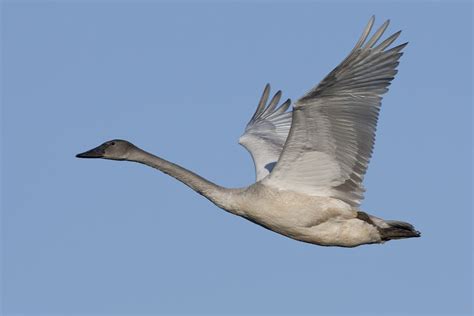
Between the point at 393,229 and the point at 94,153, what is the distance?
408cm

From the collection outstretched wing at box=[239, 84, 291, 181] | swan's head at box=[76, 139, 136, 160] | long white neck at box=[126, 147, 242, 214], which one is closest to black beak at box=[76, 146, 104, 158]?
swan's head at box=[76, 139, 136, 160]

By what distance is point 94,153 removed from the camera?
1354 centimetres

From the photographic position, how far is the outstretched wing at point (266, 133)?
50.8 ft

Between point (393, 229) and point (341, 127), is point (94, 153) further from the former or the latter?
point (393, 229)

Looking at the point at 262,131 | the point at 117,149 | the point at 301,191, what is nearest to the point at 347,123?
the point at 301,191

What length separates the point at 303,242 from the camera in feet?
42.7

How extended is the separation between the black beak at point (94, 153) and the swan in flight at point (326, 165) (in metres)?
0.01

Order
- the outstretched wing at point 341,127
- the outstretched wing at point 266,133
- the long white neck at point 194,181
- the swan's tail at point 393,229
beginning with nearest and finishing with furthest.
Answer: the outstretched wing at point 341,127, the long white neck at point 194,181, the swan's tail at point 393,229, the outstretched wing at point 266,133

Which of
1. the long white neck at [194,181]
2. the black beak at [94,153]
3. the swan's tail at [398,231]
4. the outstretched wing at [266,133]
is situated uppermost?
the outstretched wing at [266,133]

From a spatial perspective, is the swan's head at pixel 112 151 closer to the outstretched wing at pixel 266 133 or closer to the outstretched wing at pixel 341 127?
the outstretched wing at pixel 341 127

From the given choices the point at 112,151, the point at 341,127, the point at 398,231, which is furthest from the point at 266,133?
the point at 341,127

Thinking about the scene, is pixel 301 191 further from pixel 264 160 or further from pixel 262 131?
pixel 262 131

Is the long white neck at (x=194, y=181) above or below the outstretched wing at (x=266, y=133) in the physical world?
below

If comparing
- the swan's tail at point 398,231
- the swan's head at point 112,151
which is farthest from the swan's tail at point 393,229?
the swan's head at point 112,151
